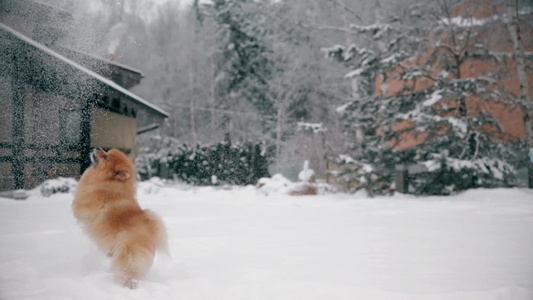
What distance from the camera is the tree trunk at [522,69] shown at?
487cm

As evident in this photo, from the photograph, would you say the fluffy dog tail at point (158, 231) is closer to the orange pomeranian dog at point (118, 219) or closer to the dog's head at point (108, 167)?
the orange pomeranian dog at point (118, 219)

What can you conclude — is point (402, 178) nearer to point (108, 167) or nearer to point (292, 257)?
point (292, 257)

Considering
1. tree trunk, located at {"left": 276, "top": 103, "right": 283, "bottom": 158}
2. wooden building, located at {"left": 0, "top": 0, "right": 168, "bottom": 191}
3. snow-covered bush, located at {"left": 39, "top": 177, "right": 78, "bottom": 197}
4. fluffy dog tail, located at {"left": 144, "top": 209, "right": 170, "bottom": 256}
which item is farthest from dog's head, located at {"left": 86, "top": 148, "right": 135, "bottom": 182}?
tree trunk, located at {"left": 276, "top": 103, "right": 283, "bottom": 158}

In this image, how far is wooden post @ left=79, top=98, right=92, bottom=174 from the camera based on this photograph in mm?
2990

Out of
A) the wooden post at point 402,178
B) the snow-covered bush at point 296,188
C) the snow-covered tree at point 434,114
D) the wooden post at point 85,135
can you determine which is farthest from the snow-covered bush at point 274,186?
the wooden post at point 85,135

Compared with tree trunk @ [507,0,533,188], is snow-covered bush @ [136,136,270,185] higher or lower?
lower

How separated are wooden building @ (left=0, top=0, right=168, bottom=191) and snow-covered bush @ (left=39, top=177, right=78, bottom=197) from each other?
1.92m

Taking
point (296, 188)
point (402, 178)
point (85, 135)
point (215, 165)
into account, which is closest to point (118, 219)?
point (85, 135)

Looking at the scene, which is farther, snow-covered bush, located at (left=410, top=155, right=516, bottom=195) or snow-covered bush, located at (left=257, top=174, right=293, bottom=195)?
snow-covered bush, located at (left=257, top=174, right=293, bottom=195)

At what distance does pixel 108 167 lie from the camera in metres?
1.88

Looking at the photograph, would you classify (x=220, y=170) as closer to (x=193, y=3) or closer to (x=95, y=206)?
(x=193, y=3)

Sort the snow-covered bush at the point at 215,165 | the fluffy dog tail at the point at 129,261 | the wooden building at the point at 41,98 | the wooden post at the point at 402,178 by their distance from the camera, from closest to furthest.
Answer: the fluffy dog tail at the point at 129,261 → the wooden building at the point at 41,98 → the wooden post at the point at 402,178 → the snow-covered bush at the point at 215,165

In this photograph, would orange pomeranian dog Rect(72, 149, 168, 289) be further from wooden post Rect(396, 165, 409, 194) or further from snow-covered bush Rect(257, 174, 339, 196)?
wooden post Rect(396, 165, 409, 194)

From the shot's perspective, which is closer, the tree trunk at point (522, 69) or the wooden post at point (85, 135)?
the wooden post at point (85, 135)
